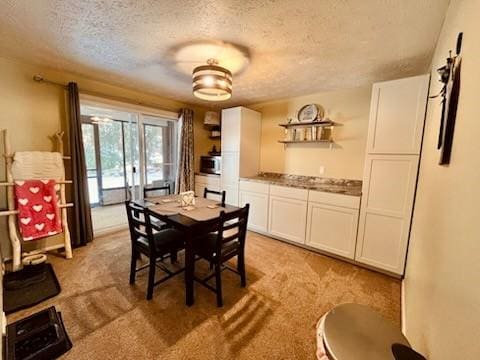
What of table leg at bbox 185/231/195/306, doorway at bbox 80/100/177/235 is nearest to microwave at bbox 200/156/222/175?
doorway at bbox 80/100/177/235

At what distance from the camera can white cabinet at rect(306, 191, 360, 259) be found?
2.74m

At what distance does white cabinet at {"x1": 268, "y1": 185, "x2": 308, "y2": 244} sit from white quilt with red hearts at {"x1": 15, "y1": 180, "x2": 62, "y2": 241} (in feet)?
9.55

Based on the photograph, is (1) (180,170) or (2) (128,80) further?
(1) (180,170)

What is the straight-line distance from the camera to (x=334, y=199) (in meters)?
2.85

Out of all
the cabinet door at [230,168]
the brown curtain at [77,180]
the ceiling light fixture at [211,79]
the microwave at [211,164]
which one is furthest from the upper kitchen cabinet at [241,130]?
the brown curtain at [77,180]

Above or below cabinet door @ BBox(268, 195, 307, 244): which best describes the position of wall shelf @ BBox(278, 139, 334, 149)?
above

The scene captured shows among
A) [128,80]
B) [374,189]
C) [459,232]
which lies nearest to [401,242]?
[374,189]

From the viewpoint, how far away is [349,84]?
303 cm

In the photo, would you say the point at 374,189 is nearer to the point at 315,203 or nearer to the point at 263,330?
the point at 315,203

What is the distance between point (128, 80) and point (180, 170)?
1.75 m

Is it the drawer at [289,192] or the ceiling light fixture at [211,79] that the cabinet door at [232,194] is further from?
the ceiling light fixture at [211,79]

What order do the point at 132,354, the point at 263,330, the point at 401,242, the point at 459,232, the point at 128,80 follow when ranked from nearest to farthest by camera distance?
the point at 459,232, the point at 132,354, the point at 263,330, the point at 401,242, the point at 128,80

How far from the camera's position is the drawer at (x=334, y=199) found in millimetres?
2691

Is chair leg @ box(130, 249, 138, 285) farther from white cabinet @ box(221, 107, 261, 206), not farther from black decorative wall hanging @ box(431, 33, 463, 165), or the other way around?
black decorative wall hanging @ box(431, 33, 463, 165)
